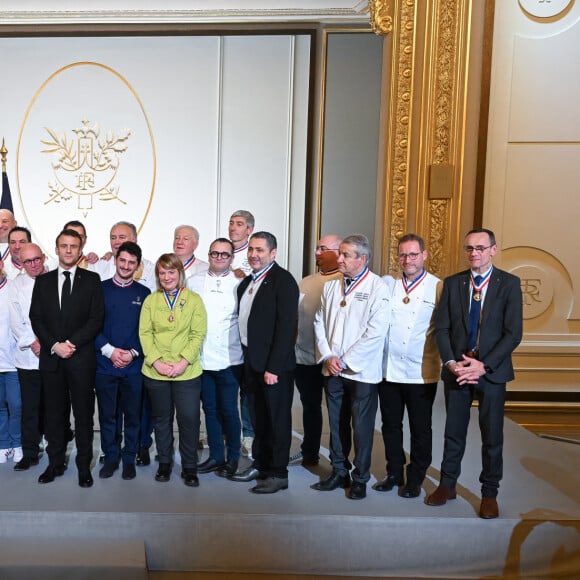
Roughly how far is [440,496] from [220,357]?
4.41 feet

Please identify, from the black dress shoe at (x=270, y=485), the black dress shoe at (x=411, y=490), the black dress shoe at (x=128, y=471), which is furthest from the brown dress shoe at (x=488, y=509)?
the black dress shoe at (x=128, y=471)

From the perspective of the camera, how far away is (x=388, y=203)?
4809 mm

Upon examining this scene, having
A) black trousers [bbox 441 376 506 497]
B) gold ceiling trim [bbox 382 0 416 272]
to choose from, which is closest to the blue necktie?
black trousers [bbox 441 376 506 497]

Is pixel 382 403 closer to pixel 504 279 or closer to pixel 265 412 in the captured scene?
pixel 265 412

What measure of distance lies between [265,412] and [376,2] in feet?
11.3

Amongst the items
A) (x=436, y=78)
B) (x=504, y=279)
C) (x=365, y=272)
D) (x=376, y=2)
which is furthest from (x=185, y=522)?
(x=376, y=2)

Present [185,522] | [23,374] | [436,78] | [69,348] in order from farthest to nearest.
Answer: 1. [436,78]
2. [23,374]
3. [69,348]
4. [185,522]

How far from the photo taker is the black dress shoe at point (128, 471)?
313cm

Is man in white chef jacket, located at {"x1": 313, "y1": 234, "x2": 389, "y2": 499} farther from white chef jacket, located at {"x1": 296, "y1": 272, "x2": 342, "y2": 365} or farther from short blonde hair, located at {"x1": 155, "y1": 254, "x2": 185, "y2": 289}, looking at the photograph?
short blonde hair, located at {"x1": 155, "y1": 254, "x2": 185, "y2": 289}

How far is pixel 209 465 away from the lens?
3.27m

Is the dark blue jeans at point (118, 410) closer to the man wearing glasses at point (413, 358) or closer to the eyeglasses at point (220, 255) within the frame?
the eyeglasses at point (220, 255)

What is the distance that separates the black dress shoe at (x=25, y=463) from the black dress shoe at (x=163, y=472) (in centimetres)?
73

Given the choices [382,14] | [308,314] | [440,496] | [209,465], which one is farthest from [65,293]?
[382,14]

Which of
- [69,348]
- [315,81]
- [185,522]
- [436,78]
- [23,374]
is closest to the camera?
[185,522]
